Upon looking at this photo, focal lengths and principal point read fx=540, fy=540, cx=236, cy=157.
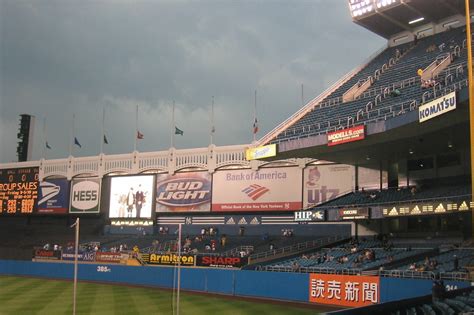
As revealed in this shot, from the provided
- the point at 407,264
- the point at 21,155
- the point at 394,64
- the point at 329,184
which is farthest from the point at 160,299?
the point at 21,155

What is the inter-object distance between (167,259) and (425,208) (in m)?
20.2

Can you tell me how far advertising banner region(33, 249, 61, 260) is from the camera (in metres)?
49.6

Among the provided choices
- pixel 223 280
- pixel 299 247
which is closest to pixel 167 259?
pixel 223 280

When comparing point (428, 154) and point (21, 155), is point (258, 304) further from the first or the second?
point (21, 155)

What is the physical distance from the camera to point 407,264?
29.0 meters

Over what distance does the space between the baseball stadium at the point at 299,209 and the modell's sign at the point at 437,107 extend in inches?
2.8

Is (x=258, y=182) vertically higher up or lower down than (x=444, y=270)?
higher up

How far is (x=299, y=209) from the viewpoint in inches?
1682

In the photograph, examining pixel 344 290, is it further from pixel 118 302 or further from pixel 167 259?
pixel 167 259

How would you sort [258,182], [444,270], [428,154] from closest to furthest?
[444,270] → [428,154] → [258,182]

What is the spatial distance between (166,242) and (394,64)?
2396 centimetres

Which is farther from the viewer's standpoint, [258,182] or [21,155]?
[21,155]

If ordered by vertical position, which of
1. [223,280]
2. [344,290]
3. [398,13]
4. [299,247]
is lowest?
[223,280]

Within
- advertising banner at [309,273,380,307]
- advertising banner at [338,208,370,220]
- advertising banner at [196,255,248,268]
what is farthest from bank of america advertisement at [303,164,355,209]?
advertising banner at [309,273,380,307]
